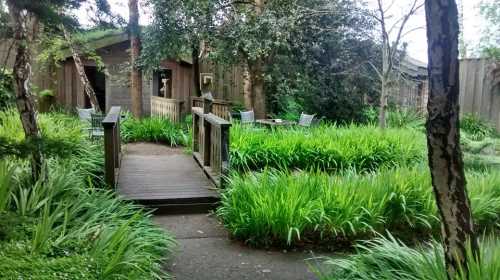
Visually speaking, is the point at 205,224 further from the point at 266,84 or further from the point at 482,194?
the point at 266,84

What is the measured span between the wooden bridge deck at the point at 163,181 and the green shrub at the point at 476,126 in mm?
6640

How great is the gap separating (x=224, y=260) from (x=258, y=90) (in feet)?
25.9

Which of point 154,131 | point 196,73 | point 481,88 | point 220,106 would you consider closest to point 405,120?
point 481,88

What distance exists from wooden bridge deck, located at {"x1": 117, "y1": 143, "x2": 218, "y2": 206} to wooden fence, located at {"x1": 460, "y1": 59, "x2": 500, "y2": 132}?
23.6 ft

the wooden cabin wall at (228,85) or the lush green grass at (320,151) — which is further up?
the wooden cabin wall at (228,85)

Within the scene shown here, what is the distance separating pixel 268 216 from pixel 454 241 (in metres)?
2.13

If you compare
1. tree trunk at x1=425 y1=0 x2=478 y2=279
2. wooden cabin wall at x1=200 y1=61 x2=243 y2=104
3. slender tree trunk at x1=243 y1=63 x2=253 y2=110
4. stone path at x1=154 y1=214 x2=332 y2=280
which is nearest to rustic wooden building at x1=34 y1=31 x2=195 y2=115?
wooden cabin wall at x1=200 y1=61 x2=243 y2=104

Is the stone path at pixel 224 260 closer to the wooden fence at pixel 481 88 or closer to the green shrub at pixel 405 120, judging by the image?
the green shrub at pixel 405 120

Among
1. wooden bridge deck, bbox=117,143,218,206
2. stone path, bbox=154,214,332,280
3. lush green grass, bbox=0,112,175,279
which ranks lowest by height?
stone path, bbox=154,214,332,280

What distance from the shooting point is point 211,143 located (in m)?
6.92

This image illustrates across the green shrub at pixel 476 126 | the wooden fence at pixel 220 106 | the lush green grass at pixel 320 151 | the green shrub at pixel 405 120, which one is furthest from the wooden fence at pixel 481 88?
the wooden fence at pixel 220 106

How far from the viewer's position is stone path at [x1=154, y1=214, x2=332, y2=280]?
3.84 m

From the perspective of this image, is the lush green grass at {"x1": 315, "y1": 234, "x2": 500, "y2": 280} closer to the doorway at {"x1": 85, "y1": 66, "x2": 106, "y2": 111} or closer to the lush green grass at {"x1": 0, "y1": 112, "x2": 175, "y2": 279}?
the lush green grass at {"x1": 0, "y1": 112, "x2": 175, "y2": 279}

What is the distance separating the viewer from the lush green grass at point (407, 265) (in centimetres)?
252
